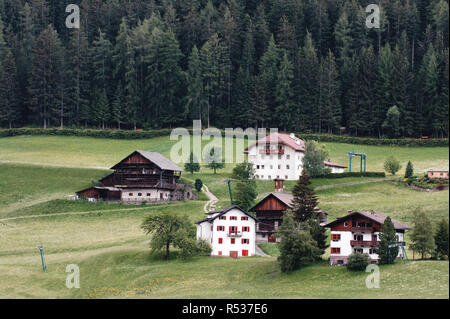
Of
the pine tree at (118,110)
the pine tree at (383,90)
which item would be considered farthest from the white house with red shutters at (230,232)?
the pine tree at (118,110)

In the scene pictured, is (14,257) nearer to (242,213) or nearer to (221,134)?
Result: (242,213)

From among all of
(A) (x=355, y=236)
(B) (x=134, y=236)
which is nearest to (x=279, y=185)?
(B) (x=134, y=236)

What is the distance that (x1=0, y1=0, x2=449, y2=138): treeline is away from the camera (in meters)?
166

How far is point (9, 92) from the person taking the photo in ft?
584

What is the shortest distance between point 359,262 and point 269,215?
25.1 metres

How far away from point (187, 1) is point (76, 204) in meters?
93.9

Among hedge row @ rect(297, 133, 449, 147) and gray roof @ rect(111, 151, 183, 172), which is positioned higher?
hedge row @ rect(297, 133, 449, 147)

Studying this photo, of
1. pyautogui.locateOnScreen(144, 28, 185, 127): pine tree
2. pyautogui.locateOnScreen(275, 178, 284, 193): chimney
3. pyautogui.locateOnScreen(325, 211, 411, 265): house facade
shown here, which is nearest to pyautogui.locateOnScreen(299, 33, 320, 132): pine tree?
pyautogui.locateOnScreen(144, 28, 185, 127): pine tree

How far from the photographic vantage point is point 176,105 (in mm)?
176875

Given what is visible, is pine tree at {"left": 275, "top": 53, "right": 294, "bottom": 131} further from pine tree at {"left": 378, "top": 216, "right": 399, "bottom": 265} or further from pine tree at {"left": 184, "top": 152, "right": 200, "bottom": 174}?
pine tree at {"left": 378, "top": 216, "right": 399, "bottom": 265}

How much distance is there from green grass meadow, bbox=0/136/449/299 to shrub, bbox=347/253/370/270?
4.12 feet

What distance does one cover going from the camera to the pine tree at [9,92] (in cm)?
17612

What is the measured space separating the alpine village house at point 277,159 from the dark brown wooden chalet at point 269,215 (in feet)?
102
